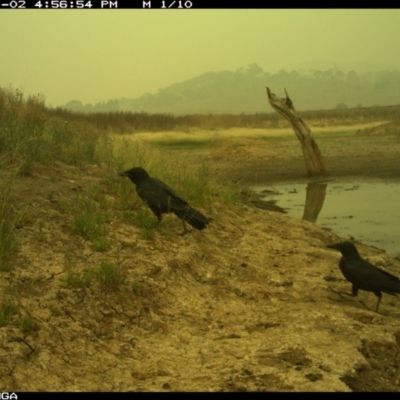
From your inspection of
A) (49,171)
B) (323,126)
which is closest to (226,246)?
(49,171)

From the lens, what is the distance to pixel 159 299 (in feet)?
17.3

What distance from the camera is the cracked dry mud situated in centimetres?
397

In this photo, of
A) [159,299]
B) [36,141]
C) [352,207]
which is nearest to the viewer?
[159,299]

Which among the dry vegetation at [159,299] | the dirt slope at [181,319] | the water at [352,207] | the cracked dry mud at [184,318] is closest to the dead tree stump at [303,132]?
the water at [352,207]

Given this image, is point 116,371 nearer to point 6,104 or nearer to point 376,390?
point 376,390

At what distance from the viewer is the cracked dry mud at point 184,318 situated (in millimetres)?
3971

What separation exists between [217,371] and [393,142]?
22.5 m

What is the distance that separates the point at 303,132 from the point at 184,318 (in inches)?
481

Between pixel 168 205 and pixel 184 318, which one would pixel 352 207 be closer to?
pixel 168 205

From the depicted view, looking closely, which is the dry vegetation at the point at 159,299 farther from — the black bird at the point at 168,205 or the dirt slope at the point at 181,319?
the black bird at the point at 168,205

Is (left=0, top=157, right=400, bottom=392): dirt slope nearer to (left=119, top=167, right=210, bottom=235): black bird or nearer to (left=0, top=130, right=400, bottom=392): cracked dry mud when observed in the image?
(left=0, top=130, right=400, bottom=392): cracked dry mud

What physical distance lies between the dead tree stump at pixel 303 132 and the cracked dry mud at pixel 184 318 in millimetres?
9264

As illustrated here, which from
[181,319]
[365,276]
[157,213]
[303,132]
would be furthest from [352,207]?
[181,319]

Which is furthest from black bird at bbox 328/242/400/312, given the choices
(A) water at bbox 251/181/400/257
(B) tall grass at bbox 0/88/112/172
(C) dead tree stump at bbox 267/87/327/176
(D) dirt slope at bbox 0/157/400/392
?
(C) dead tree stump at bbox 267/87/327/176
